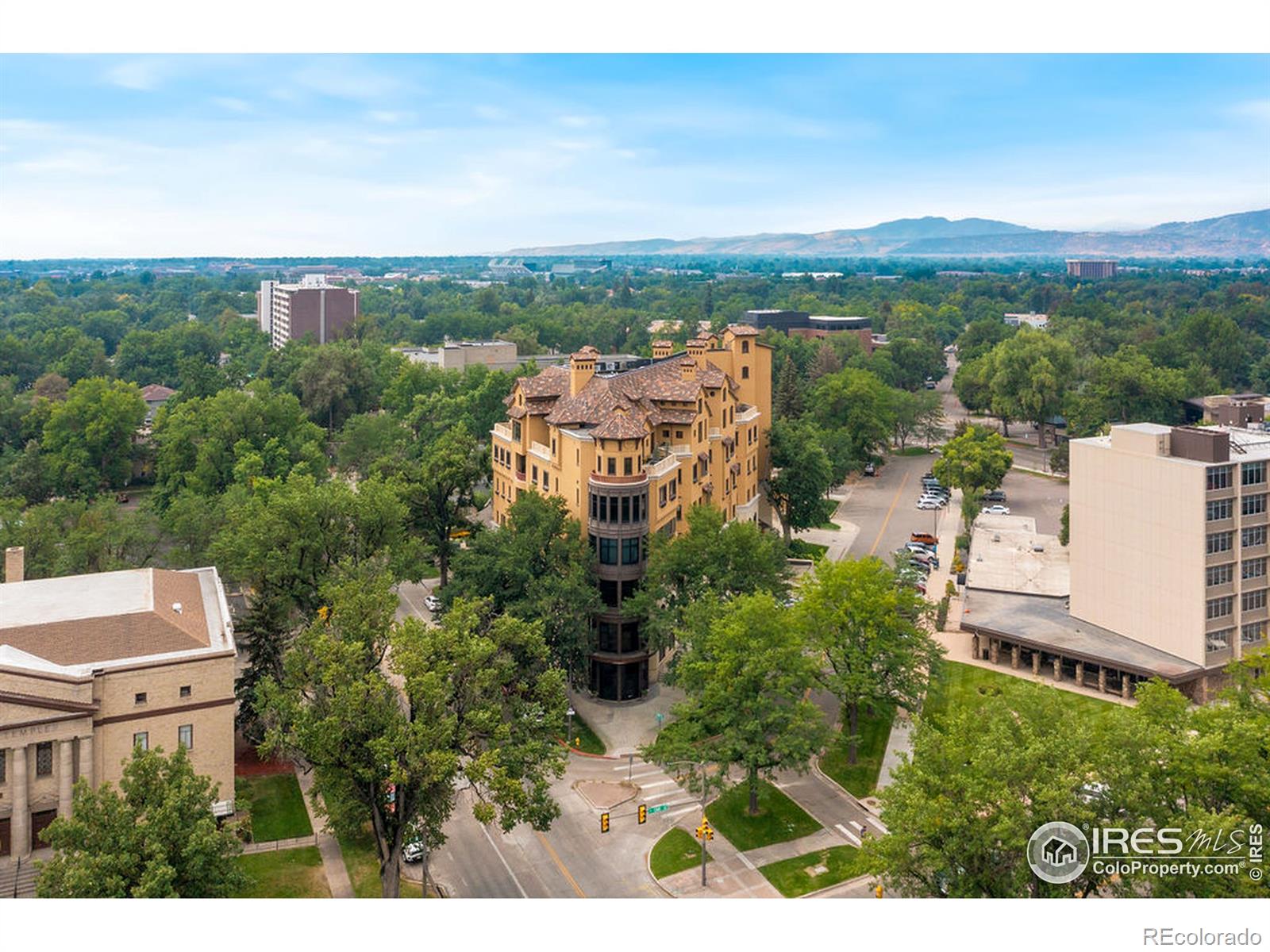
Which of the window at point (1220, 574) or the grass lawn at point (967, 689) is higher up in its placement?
the window at point (1220, 574)

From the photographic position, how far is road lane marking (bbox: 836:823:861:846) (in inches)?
1339

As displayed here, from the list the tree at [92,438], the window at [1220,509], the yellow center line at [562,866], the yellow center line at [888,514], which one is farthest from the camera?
the tree at [92,438]

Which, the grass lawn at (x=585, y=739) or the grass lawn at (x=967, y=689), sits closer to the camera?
the grass lawn at (x=585, y=739)

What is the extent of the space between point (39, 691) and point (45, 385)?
87.8 metres

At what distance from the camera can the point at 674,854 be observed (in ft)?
109

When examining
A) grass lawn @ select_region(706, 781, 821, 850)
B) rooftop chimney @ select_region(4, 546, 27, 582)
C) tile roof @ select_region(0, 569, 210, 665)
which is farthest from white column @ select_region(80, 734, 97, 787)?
grass lawn @ select_region(706, 781, 821, 850)

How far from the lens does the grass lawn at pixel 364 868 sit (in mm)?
30719

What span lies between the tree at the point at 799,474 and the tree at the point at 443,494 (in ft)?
70.3

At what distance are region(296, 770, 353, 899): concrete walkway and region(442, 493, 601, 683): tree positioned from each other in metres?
11.6

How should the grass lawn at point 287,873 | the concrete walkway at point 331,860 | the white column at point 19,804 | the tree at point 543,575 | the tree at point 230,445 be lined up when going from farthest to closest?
the tree at point 230,445 → the tree at point 543,575 → the white column at point 19,804 → the concrete walkway at point 331,860 → the grass lawn at point 287,873

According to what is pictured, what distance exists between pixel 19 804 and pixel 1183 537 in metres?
49.3

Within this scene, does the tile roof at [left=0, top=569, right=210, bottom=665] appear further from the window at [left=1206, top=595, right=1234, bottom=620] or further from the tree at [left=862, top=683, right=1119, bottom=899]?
the window at [left=1206, top=595, right=1234, bottom=620]

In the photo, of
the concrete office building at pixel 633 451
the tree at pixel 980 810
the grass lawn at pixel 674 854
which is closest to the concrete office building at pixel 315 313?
the concrete office building at pixel 633 451

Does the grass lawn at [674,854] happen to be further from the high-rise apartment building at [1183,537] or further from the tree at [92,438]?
the tree at [92,438]
